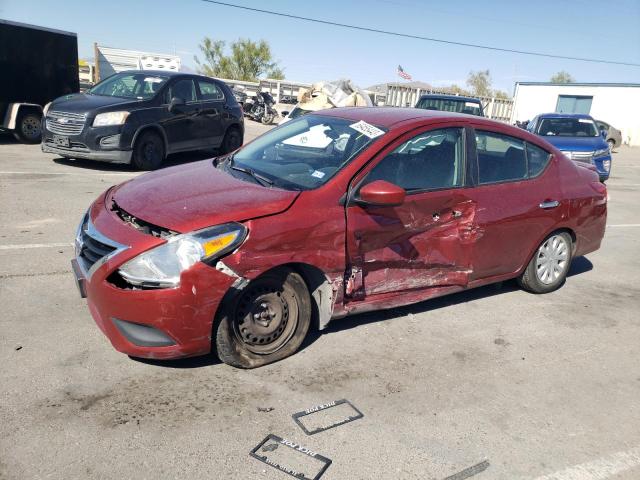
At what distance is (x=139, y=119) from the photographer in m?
9.45

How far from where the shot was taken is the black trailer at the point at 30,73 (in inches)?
457

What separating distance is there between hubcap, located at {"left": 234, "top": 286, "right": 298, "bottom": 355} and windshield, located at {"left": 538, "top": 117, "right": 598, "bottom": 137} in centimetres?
1150

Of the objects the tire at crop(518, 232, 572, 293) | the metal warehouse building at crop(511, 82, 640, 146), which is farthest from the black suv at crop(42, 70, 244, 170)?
the metal warehouse building at crop(511, 82, 640, 146)

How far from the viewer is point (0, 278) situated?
446cm

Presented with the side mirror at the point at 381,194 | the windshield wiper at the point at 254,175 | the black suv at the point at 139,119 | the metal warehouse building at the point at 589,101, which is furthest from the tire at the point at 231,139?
the metal warehouse building at the point at 589,101

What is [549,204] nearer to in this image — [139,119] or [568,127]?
[139,119]

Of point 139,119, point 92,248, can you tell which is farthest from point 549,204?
point 139,119

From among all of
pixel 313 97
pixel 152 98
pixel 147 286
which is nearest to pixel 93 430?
pixel 147 286

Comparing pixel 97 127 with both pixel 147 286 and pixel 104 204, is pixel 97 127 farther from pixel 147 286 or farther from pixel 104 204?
pixel 147 286

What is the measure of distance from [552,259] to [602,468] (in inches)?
107

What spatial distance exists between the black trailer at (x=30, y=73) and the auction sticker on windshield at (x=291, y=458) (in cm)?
1166

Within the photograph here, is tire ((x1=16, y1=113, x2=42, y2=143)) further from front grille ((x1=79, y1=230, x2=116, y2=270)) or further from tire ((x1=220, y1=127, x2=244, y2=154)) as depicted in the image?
front grille ((x1=79, y1=230, x2=116, y2=270))

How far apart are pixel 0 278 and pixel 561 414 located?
4301mm

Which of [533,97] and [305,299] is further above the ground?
[533,97]
